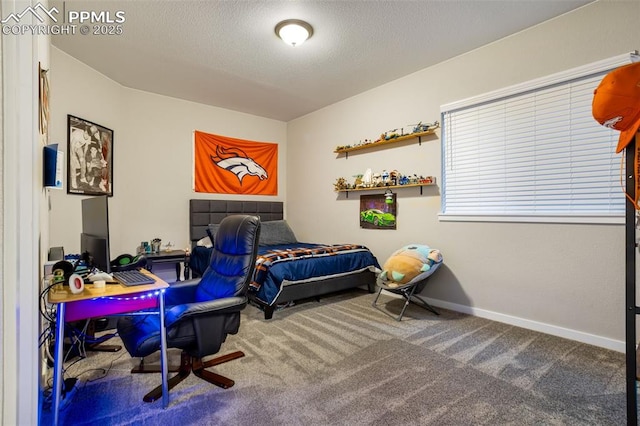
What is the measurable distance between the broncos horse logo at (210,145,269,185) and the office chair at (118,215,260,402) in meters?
3.07

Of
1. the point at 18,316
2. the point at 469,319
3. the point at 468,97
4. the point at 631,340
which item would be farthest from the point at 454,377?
the point at 468,97

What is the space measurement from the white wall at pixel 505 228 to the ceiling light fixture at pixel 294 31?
5.38 ft

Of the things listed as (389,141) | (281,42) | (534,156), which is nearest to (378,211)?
(389,141)

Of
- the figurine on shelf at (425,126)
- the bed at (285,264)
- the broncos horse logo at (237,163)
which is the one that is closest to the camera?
the bed at (285,264)

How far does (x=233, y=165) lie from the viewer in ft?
17.0

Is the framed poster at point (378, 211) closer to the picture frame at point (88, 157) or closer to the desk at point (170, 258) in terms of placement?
the desk at point (170, 258)

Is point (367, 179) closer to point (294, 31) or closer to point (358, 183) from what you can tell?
A: point (358, 183)

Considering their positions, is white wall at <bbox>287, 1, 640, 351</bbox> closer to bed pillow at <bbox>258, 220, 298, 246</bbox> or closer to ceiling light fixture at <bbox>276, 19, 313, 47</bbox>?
bed pillow at <bbox>258, 220, 298, 246</bbox>

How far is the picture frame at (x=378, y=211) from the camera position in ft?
13.4

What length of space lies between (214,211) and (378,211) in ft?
8.56

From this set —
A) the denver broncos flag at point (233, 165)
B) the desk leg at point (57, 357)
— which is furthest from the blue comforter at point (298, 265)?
the desk leg at point (57, 357)

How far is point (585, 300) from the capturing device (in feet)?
8.57

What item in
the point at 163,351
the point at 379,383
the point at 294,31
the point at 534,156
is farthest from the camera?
the point at 534,156

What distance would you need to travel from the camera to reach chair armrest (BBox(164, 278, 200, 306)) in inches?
87.4
